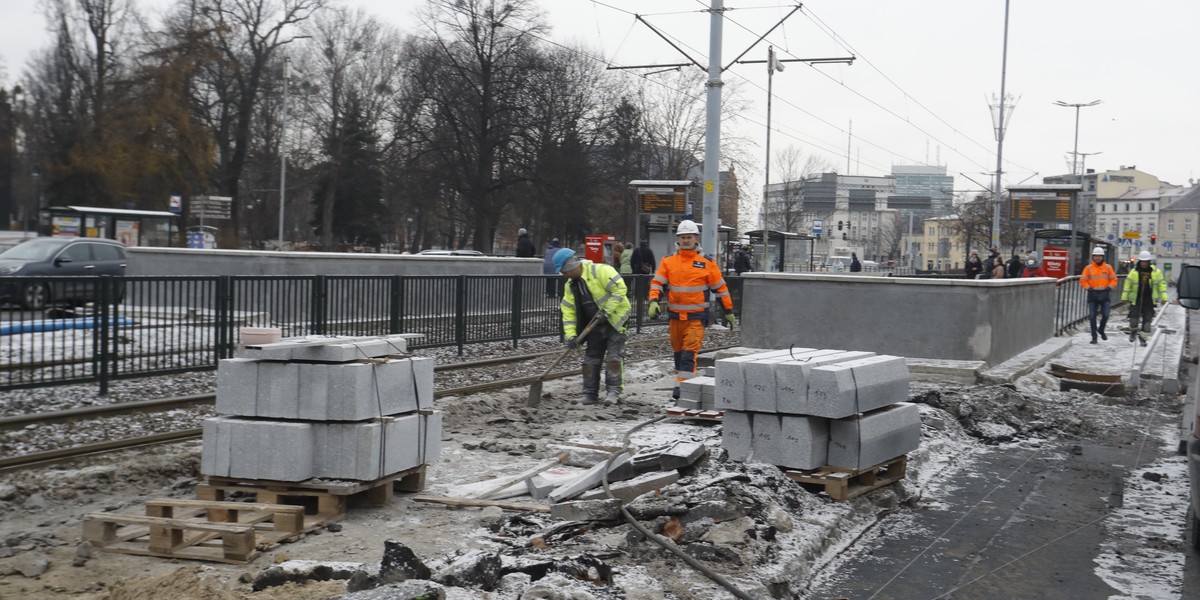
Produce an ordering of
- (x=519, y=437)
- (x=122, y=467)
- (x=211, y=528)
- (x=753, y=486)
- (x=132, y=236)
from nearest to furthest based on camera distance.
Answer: (x=211, y=528)
(x=753, y=486)
(x=122, y=467)
(x=519, y=437)
(x=132, y=236)

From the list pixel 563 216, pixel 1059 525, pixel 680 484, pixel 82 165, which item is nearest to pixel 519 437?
pixel 680 484

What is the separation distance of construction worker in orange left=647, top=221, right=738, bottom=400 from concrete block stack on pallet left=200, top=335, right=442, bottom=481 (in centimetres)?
491

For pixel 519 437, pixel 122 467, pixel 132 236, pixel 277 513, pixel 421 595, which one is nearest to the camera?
pixel 421 595

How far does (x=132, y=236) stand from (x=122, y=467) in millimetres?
25136

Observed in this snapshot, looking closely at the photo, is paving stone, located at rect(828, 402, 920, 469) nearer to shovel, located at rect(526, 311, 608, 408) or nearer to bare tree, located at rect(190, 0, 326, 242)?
shovel, located at rect(526, 311, 608, 408)

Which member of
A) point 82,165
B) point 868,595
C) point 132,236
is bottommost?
point 868,595

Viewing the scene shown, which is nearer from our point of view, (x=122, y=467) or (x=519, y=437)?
(x=122, y=467)

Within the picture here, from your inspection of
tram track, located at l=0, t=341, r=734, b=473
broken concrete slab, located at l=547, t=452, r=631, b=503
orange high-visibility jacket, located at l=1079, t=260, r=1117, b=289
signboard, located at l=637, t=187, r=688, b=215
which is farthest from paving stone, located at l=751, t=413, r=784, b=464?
signboard, located at l=637, t=187, r=688, b=215

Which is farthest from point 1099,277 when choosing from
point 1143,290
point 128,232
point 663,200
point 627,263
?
point 128,232

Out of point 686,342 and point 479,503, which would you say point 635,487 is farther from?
point 686,342

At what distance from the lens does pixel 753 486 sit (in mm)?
6988

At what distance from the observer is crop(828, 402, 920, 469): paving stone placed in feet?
25.1

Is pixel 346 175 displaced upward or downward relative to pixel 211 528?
upward

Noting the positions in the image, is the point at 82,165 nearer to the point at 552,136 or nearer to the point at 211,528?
the point at 552,136
